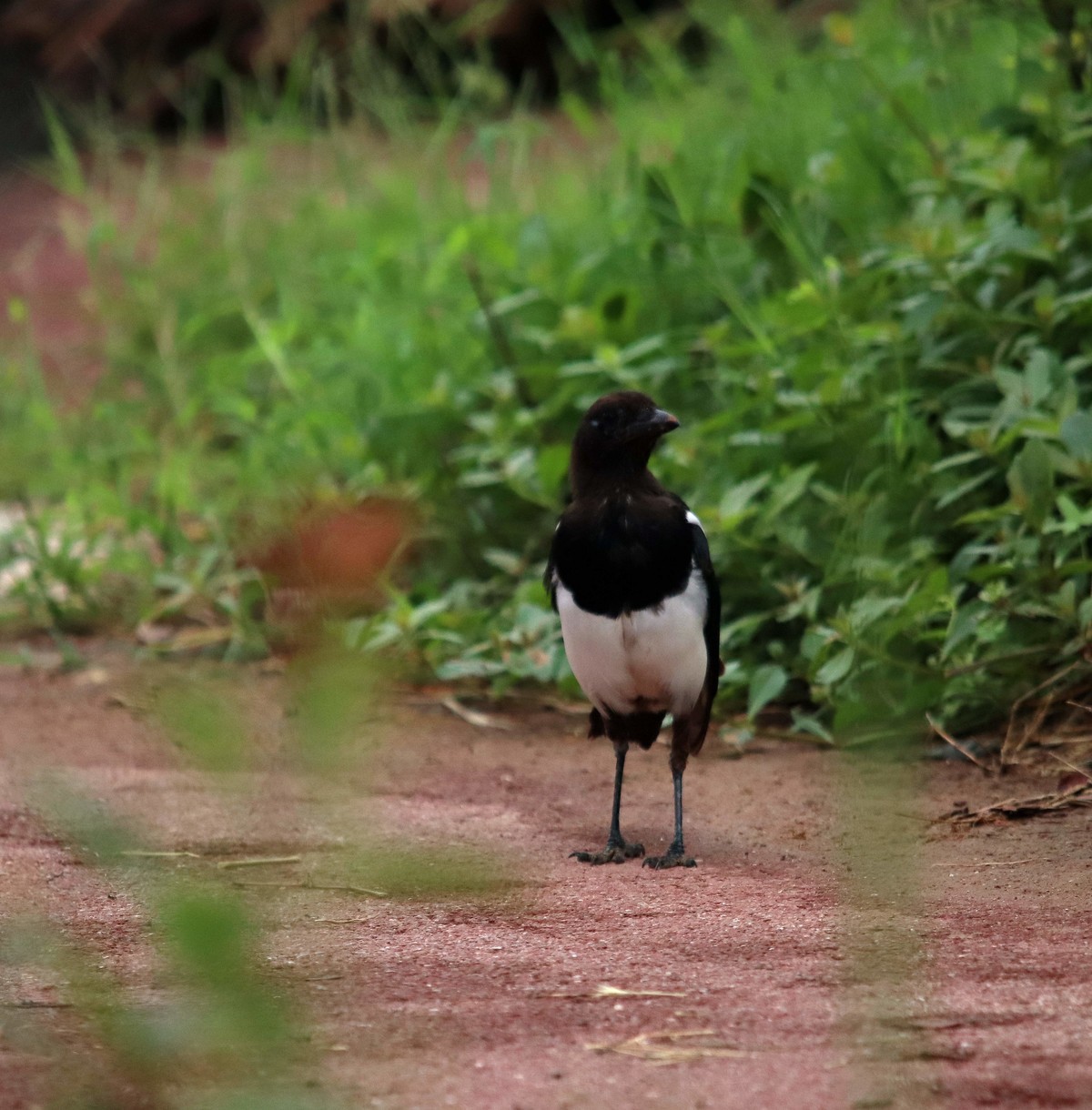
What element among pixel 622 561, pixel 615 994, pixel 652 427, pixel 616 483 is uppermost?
pixel 652 427

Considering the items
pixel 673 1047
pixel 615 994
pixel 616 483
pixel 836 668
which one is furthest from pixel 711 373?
pixel 673 1047

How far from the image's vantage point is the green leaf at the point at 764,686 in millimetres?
3965

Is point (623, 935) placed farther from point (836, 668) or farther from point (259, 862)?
point (836, 668)

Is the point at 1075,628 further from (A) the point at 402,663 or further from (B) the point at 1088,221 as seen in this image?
(A) the point at 402,663

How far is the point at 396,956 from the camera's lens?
254 centimetres

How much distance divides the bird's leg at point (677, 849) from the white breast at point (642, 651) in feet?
0.47

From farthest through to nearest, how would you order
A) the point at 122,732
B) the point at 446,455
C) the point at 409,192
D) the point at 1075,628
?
the point at 409,192 → the point at 446,455 → the point at 122,732 → the point at 1075,628

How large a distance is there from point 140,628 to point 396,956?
3.00 meters

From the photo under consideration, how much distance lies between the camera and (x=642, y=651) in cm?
335

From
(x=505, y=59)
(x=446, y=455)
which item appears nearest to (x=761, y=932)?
(x=446, y=455)

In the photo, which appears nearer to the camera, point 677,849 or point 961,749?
point 677,849

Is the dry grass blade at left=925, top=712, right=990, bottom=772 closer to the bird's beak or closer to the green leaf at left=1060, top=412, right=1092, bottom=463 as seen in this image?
the green leaf at left=1060, top=412, right=1092, bottom=463

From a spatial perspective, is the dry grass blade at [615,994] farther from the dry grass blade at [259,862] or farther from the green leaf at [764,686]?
the green leaf at [764,686]

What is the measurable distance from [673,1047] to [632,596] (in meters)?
1.33
